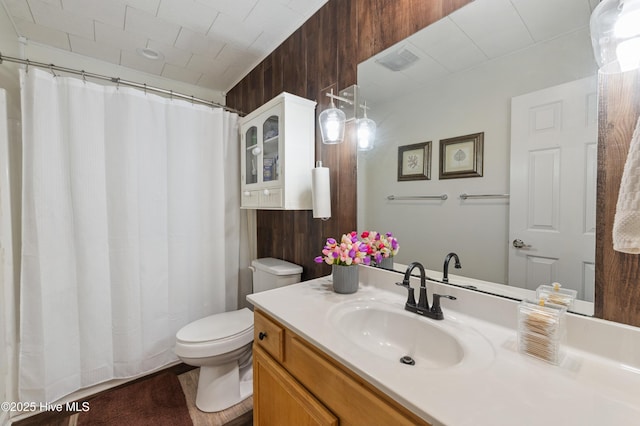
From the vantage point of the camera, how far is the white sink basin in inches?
30.2

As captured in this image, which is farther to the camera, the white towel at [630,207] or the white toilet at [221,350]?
the white toilet at [221,350]

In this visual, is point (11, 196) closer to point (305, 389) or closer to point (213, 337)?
point (213, 337)

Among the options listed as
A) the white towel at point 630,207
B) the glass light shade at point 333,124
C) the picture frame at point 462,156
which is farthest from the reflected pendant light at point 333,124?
the white towel at point 630,207

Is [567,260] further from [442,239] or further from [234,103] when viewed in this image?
[234,103]

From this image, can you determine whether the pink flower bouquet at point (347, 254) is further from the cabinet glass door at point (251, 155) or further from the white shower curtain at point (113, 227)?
the white shower curtain at point (113, 227)

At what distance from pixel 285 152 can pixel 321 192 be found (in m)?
0.32

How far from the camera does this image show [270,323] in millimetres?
982

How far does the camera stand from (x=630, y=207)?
52cm

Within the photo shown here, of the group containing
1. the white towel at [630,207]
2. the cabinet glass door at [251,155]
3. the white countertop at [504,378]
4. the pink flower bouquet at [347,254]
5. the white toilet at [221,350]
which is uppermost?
the cabinet glass door at [251,155]

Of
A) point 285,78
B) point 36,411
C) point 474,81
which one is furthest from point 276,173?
point 36,411

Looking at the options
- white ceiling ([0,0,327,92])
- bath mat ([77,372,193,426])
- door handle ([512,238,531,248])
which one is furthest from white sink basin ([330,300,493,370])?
white ceiling ([0,0,327,92])

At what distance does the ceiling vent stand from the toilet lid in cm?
161

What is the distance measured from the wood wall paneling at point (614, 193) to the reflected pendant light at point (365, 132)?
0.78 m

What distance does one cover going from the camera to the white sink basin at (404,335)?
768mm
